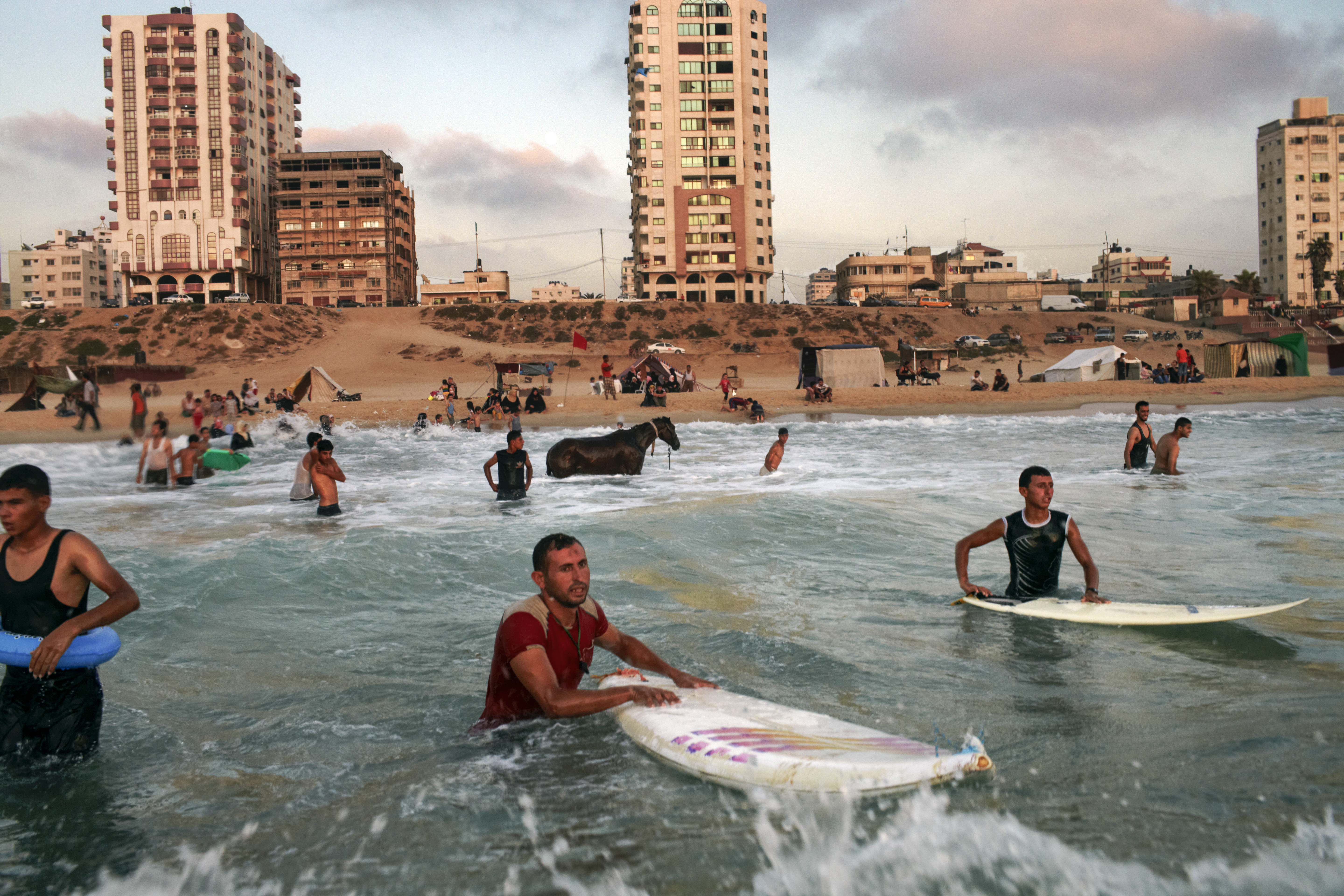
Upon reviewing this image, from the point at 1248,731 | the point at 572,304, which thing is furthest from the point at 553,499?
the point at 572,304

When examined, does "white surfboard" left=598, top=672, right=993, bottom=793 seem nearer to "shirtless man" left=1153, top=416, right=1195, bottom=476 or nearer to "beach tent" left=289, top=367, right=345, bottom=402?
"shirtless man" left=1153, top=416, right=1195, bottom=476

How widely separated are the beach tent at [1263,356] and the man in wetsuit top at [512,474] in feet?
114

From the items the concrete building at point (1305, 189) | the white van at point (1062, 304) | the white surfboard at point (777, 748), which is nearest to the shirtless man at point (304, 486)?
the white surfboard at point (777, 748)

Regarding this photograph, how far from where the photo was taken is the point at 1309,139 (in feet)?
328

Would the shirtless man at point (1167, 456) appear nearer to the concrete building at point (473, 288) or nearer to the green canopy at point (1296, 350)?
the green canopy at point (1296, 350)

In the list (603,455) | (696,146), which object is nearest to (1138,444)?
(603,455)

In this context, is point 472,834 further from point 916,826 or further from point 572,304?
point 572,304

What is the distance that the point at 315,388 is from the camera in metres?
34.7

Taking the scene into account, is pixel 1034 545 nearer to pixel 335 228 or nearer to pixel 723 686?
pixel 723 686

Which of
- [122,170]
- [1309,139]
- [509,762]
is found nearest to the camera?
[509,762]

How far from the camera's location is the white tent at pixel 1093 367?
125ft

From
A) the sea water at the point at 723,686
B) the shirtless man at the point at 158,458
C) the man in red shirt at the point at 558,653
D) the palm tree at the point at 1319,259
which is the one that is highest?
the palm tree at the point at 1319,259

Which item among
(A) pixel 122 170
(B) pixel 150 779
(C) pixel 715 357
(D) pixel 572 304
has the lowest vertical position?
(B) pixel 150 779

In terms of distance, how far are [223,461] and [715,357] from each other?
40.1 m
